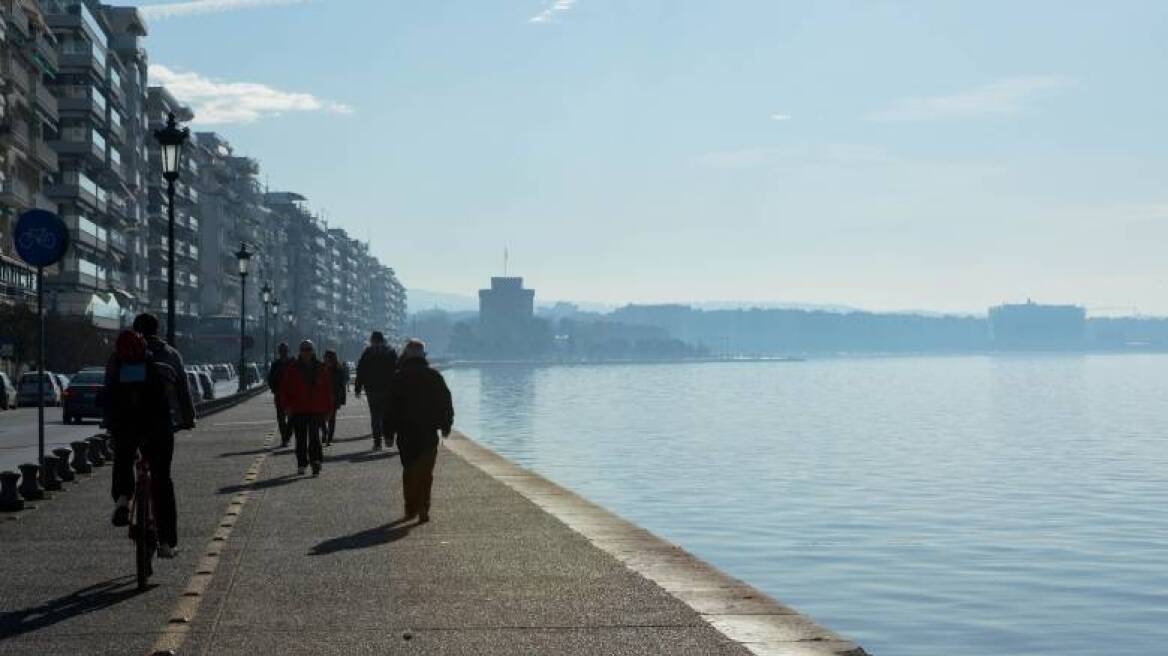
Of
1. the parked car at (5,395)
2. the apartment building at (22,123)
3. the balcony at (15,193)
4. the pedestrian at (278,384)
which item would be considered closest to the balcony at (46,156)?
the apartment building at (22,123)

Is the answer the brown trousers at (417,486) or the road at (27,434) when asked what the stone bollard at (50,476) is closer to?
the brown trousers at (417,486)

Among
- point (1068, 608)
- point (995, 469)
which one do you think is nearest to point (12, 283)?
point (995, 469)

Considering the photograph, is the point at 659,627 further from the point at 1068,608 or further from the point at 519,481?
the point at 519,481

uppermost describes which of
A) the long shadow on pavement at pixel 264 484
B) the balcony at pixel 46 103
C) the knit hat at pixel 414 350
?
the balcony at pixel 46 103

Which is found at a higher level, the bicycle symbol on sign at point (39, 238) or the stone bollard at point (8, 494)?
the bicycle symbol on sign at point (39, 238)

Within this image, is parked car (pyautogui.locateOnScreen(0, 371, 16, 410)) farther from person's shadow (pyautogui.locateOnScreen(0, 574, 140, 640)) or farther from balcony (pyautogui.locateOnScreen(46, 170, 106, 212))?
person's shadow (pyautogui.locateOnScreen(0, 574, 140, 640))

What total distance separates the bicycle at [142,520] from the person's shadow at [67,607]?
0.15m

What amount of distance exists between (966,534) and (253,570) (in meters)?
17.3

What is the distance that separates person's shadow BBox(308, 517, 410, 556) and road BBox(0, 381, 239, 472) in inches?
484

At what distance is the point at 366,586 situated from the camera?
12.1 m

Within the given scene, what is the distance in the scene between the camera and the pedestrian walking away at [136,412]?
39.5 feet

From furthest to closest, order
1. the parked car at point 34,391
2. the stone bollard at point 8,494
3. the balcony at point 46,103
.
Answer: the balcony at point 46,103, the parked car at point 34,391, the stone bollard at point 8,494

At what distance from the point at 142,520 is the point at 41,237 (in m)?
8.03

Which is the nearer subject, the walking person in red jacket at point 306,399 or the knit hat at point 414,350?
the knit hat at point 414,350
